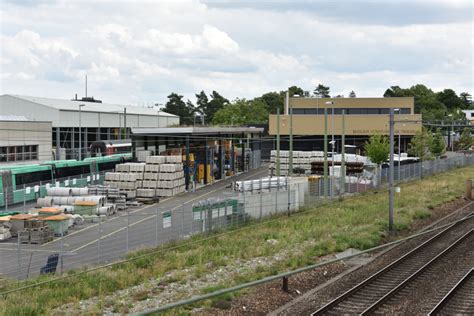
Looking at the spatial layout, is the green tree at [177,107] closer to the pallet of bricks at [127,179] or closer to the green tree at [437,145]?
the green tree at [437,145]

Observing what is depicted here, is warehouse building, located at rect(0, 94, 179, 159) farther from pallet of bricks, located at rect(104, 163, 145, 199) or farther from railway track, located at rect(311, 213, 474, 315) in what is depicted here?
railway track, located at rect(311, 213, 474, 315)

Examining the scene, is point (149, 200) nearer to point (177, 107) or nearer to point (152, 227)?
point (152, 227)

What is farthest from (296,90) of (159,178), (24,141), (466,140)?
(159,178)

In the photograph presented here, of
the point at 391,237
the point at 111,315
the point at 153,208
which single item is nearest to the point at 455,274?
the point at 391,237

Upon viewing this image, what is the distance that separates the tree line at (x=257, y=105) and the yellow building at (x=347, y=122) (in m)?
27.0

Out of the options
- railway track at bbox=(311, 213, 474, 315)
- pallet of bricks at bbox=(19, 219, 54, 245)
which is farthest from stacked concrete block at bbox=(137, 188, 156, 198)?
railway track at bbox=(311, 213, 474, 315)

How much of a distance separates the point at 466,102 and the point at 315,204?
169360mm

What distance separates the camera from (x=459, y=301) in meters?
15.8

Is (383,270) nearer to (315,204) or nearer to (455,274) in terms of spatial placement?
(455,274)

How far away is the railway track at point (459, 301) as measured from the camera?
48.7 ft

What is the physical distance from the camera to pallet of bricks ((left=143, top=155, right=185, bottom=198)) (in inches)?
1811

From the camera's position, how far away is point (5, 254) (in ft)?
81.0

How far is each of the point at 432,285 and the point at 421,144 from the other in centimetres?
5880

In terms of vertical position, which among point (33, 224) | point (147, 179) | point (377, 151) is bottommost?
point (33, 224)
